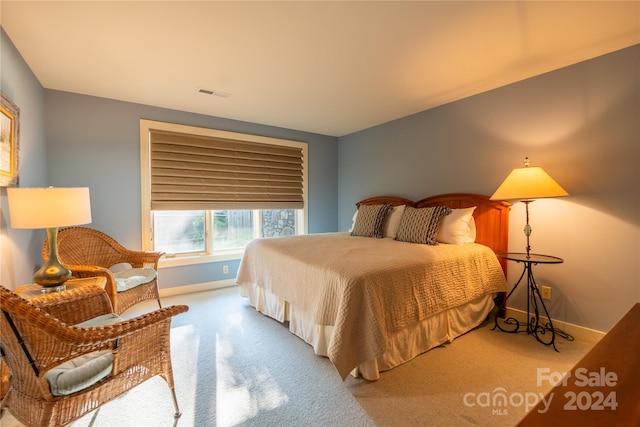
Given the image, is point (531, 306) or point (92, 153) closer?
point (531, 306)

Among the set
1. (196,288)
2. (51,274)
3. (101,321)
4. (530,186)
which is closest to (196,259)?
(196,288)

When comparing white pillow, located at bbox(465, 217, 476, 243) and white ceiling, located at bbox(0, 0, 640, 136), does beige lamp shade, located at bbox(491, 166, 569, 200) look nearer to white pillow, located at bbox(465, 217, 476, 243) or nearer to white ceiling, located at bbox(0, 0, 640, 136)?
white pillow, located at bbox(465, 217, 476, 243)

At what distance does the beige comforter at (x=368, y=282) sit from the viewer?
1738mm

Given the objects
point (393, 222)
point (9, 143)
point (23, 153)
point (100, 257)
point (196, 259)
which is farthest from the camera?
point (196, 259)

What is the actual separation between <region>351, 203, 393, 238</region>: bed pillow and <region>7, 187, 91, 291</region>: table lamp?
2661mm

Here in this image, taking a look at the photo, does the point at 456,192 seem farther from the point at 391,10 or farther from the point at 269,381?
the point at 269,381

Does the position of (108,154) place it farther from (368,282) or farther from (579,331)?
(579,331)

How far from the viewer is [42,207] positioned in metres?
1.74

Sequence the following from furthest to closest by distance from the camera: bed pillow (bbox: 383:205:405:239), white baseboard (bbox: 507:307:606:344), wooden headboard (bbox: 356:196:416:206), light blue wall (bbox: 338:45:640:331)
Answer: wooden headboard (bbox: 356:196:416:206)
bed pillow (bbox: 383:205:405:239)
white baseboard (bbox: 507:307:606:344)
light blue wall (bbox: 338:45:640:331)

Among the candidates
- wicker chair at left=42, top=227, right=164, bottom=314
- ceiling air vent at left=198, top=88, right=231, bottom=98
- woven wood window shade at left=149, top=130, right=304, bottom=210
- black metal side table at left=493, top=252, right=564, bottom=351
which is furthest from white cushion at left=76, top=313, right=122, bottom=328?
black metal side table at left=493, top=252, right=564, bottom=351

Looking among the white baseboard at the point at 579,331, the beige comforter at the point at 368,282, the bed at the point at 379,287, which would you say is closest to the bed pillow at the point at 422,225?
the bed at the point at 379,287

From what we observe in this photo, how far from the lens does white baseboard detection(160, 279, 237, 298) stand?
11.2 feet

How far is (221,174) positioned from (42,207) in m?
2.11

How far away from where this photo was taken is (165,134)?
3.37m
